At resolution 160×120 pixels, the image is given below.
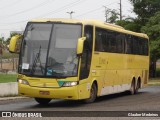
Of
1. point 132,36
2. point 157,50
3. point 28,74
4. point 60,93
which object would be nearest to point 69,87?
point 60,93

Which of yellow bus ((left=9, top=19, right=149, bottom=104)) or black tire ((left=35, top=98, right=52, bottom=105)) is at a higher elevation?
yellow bus ((left=9, top=19, right=149, bottom=104))

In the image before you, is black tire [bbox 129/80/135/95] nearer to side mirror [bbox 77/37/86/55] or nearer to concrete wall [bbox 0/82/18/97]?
concrete wall [bbox 0/82/18/97]

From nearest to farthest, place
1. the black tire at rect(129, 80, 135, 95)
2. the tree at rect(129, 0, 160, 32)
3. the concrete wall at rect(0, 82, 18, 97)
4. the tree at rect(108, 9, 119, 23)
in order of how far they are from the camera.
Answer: the concrete wall at rect(0, 82, 18, 97), the black tire at rect(129, 80, 135, 95), the tree at rect(129, 0, 160, 32), the tree at rect(108, 9, 119, 23)

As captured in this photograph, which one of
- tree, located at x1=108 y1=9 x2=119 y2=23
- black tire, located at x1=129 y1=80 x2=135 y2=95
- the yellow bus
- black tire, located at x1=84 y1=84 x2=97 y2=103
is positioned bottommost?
black tire, located at x1=129 y1=80 x2=135 y2=95

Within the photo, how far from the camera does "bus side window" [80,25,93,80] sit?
19.3 m

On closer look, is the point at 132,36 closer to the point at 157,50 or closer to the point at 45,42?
the point at 45,42

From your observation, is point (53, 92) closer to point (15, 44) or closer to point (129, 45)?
point (15, 44)

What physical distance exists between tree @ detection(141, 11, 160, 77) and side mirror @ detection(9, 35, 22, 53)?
41.3 metres

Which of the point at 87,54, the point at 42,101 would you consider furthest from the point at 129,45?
the point at 42,101

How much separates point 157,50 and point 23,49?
42.0 meters

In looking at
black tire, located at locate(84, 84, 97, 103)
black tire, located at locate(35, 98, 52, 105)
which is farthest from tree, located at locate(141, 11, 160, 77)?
black tire, located at locate(35, 98, 52, 105)

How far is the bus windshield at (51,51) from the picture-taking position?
18.6 meters

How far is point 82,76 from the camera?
19219 mm

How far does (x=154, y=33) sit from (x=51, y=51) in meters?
44.2
